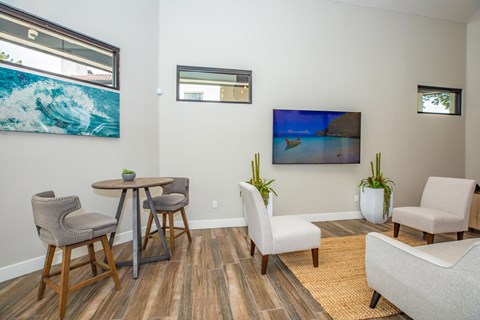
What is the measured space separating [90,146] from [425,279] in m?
3.42

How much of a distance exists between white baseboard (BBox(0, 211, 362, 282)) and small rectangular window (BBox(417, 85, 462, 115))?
2.67 m

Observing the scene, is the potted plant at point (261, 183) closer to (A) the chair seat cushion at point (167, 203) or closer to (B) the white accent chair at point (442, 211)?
(A) the chair seat cushion at point (167, 203)

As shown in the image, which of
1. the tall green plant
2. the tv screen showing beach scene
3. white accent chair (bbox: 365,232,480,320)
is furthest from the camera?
the tv screen showing beach scene

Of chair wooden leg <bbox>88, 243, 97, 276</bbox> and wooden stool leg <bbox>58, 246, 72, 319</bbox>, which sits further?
chair wooden leg <bbox>88, 243, 97, 276</bbox>

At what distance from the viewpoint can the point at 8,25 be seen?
2141 millimetres

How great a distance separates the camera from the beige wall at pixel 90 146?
2.18 metres

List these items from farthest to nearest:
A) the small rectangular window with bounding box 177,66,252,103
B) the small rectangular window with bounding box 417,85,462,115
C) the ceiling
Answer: the small rectangular window with bounding box 417,85,462,115 → the ceiling → the small rectangular window with bounding box 177,66,252,103

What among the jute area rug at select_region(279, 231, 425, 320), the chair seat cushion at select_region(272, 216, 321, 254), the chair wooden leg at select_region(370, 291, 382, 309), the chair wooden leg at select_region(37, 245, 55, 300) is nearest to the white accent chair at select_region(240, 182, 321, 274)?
the chair seat cushion at select_region(272, 216, 321, 254)

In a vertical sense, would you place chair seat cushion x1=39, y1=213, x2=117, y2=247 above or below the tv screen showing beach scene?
below

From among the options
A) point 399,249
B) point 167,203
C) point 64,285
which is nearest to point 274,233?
point 399,249

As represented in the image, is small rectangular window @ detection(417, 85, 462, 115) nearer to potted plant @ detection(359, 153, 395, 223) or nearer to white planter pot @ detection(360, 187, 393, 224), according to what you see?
potted plant @ detection(359, 153, 395, 223)

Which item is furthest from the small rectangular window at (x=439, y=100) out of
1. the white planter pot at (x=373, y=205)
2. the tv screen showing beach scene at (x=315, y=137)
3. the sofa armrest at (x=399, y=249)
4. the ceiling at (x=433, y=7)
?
the sofa armrest at (x=399, y=249)

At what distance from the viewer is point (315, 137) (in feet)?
12.7

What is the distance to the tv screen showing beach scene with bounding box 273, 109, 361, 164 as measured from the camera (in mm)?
3766
